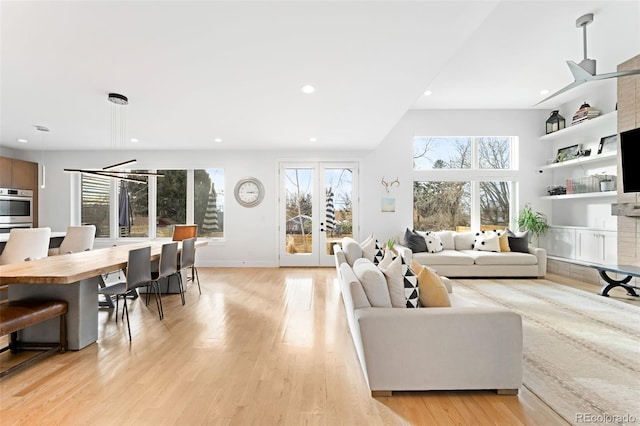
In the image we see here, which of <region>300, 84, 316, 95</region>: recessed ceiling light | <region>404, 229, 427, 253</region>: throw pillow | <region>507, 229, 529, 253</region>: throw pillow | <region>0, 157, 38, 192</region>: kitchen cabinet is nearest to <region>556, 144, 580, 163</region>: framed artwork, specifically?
<region>507, 229, 529, 253</region>: throw pillow

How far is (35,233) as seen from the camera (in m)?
4.43

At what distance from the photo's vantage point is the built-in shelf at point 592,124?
17.2ft

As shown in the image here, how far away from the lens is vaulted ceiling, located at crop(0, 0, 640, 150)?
2.26 metres

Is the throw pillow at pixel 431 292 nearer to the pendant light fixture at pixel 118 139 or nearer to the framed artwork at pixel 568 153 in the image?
the pendant light fixture at pixel 118 139

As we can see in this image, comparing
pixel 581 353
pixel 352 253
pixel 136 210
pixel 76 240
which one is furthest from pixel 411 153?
pixel 76 240

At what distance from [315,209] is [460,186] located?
315 centimetres

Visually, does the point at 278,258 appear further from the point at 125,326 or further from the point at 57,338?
the point at 57,338

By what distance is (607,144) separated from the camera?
17.9 feet

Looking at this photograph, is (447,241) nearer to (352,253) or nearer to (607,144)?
(607,144)

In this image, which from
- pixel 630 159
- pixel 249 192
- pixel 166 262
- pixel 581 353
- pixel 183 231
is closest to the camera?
pixel 581 353

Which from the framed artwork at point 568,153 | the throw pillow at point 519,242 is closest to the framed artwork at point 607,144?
the framed artwork at point 568,153

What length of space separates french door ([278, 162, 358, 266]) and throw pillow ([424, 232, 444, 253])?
1.51m

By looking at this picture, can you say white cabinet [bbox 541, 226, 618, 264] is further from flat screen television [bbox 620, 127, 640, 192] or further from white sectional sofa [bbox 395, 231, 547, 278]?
flat screen television [bbox 620, 127, 640, 192]

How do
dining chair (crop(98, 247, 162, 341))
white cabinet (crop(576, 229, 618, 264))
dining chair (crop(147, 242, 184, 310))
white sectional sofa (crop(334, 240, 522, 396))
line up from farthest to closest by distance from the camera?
white cabinet (crop(576, 229, 618, 264)), dining chair (crop(147, 242, 184, 310)), dining chair (crop(98, 247, 162, 341)), white sectional sofa (crop(334, 240, 522, 396))
